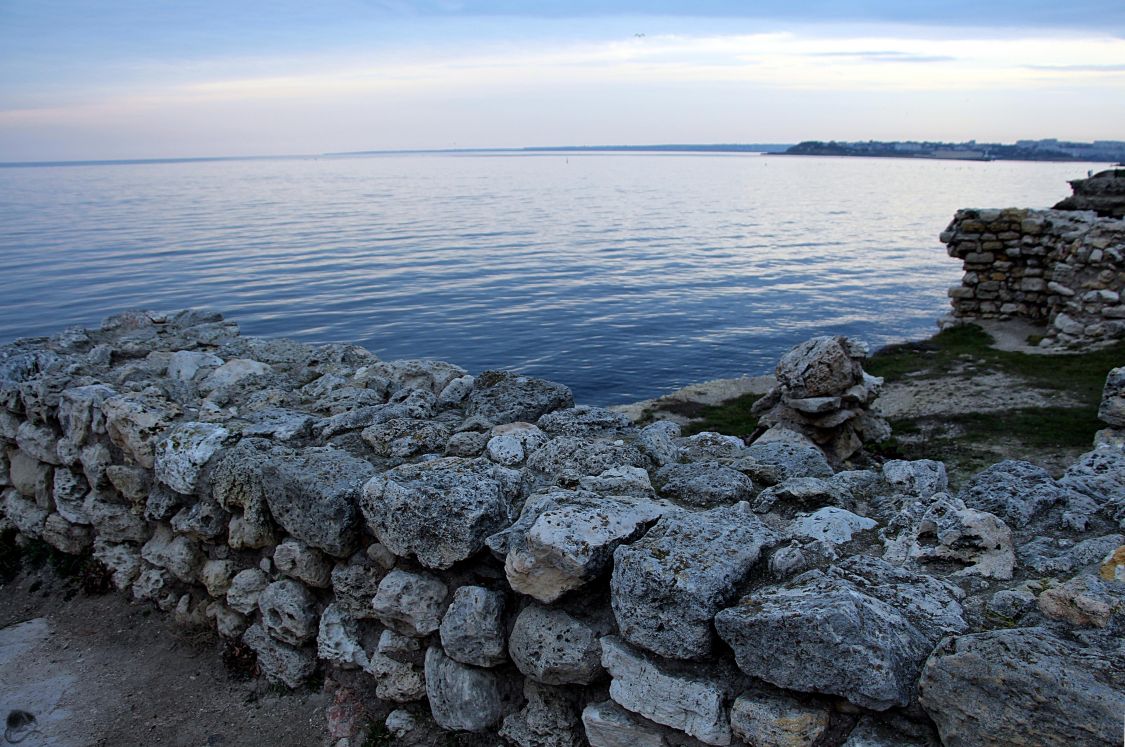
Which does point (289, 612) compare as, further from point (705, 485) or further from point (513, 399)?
point (705, 485)

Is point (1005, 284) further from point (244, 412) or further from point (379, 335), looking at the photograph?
point (244, 412)

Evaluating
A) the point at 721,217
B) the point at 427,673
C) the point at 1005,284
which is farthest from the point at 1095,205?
the point at 721,217

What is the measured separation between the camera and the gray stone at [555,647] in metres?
3.74

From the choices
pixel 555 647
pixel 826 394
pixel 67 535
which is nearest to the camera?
pixel 555 647

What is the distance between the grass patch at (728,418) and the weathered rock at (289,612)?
28.5 ft

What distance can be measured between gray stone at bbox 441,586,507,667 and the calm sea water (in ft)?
41.9

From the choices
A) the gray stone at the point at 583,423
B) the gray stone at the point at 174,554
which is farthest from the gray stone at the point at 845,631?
the gray stone at the point at 174,554

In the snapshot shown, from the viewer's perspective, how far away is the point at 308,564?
480 centimetres

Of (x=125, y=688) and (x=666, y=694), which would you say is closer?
(x=666, y=694)

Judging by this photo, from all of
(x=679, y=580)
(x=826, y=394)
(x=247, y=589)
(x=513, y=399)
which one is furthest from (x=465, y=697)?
(x=826, y=394)

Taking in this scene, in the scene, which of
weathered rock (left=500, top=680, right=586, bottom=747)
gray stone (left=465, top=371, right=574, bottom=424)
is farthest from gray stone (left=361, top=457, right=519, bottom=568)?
gray stone (left=465, top=371, right=574, bottom=424)

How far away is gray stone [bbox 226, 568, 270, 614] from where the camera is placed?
5.13m

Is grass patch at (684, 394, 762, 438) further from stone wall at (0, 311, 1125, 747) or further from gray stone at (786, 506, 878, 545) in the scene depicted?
gray stone at (786, 506, 878, 545)

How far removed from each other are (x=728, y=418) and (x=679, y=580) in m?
10.9
